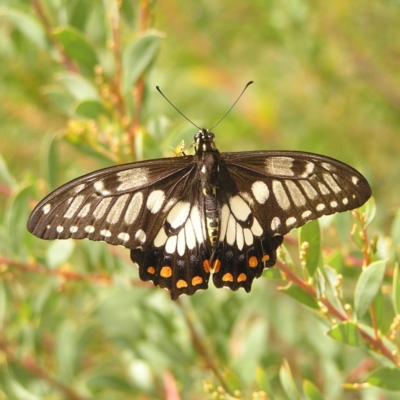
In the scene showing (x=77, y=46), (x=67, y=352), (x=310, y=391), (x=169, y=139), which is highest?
(x=77, y=46)

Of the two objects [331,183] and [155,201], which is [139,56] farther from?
[331,183]

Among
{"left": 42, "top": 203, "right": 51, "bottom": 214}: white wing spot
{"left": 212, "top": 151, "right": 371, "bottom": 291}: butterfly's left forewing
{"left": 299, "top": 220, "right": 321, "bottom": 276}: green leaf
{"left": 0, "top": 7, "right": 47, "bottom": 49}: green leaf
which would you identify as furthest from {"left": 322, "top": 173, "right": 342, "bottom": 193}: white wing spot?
{"left": 0, "top": 7, "right": 47, "bottom": 49}: green leaf

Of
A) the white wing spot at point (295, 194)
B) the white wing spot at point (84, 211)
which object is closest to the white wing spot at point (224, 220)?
the white wing spot at point (295, 194)

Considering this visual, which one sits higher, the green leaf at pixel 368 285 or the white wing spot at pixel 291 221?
the white wing spot at pixel 291 221

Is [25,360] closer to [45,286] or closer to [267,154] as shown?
[45,286]

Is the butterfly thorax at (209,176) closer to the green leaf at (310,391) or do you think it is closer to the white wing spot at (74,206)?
the white wing spot at (74,206)

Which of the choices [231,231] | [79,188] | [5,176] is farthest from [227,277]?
[5,176]
